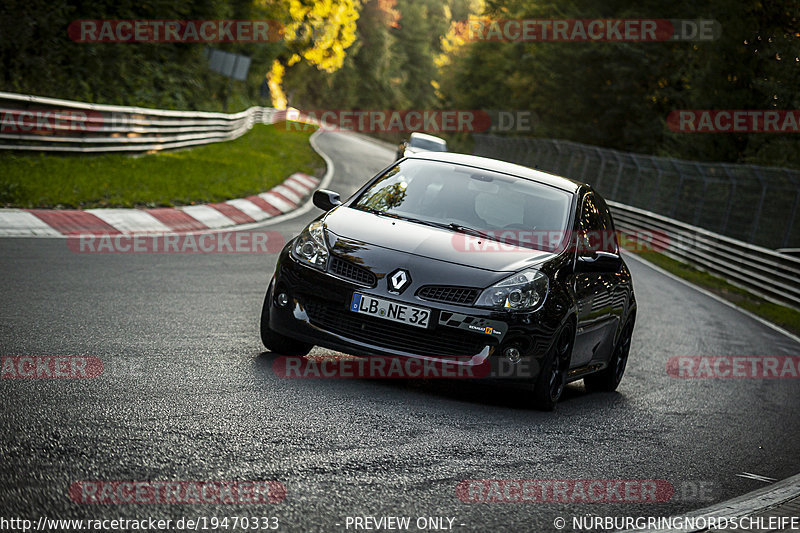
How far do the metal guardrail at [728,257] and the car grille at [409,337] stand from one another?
1361 centimetres

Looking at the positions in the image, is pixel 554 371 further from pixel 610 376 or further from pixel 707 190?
pixel 707 190

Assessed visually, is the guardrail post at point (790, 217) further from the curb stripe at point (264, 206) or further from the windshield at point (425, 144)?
the windshield at point (425, 144)

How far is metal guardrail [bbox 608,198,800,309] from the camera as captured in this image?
1942 cm

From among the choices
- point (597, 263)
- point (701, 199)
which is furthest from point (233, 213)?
point (701, 199)

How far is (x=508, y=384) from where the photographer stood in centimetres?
679

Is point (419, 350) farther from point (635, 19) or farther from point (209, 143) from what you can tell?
point (635, 19)

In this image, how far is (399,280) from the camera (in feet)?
21.7

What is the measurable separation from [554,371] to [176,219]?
30.0 ft

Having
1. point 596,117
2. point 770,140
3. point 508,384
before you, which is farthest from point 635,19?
point 508,384

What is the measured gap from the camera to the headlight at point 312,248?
6.92 m

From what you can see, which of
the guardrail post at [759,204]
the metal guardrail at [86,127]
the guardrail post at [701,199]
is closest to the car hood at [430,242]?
the metal guardrail at [86,127]

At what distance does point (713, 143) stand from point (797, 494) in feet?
108

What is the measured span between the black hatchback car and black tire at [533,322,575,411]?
11 mm

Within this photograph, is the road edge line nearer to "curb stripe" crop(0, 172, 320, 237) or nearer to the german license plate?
"curb stripe" crop(0, 172, 320, 237)
